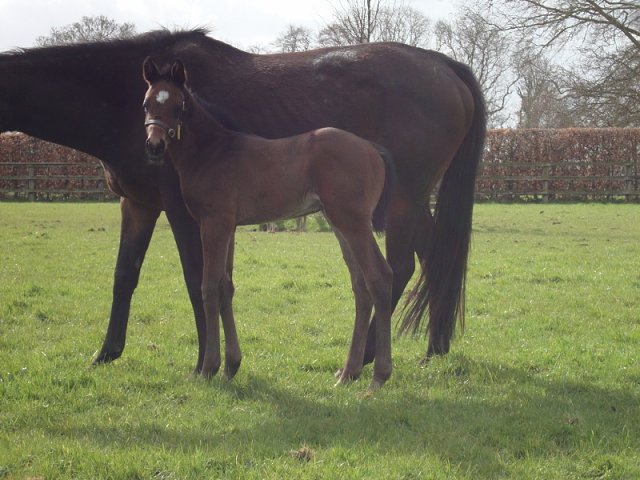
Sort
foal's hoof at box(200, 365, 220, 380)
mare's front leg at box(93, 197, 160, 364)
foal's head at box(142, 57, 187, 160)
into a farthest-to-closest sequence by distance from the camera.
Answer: mare's front leg at box(93, 197, 160, 364)
foal's hoof at box(200, 365, 220, 380)
foal's head at box(142, 57, 187, 160)

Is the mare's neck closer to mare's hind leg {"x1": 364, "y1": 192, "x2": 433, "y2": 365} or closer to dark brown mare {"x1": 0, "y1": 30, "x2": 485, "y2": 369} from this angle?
dark brown mare {"x1": 0, "y1": 30, "x2": 485, "y2": 369}

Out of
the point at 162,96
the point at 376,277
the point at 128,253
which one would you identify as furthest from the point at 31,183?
the point at 376,277

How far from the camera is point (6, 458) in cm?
367

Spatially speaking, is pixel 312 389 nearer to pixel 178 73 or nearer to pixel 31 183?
pixel 178 73

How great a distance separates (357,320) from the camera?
17.8 feet

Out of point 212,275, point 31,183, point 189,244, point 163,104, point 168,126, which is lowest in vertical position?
point 31,183

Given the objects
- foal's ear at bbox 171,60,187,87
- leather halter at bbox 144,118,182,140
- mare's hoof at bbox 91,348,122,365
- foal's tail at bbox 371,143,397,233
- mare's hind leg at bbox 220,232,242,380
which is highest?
foal's ear at bbox 171,60,187,87

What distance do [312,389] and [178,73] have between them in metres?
2.25

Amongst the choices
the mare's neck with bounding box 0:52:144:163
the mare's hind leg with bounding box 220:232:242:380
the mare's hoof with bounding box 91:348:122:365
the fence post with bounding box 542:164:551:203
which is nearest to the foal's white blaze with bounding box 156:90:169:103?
the mare's neck with bounding box 0:52:144:163

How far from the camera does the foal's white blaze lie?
4.78 m

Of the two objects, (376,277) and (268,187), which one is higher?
(268,187)

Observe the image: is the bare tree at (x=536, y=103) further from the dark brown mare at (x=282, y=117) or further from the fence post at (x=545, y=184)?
the dark brown mare at (x=282, y=117)

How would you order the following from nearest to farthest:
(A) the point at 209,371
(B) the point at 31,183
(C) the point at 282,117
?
(A) the point at 209,371 → (C) the point at 282,117 → (B) the point at 31,183

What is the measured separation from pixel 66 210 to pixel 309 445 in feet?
65.3
